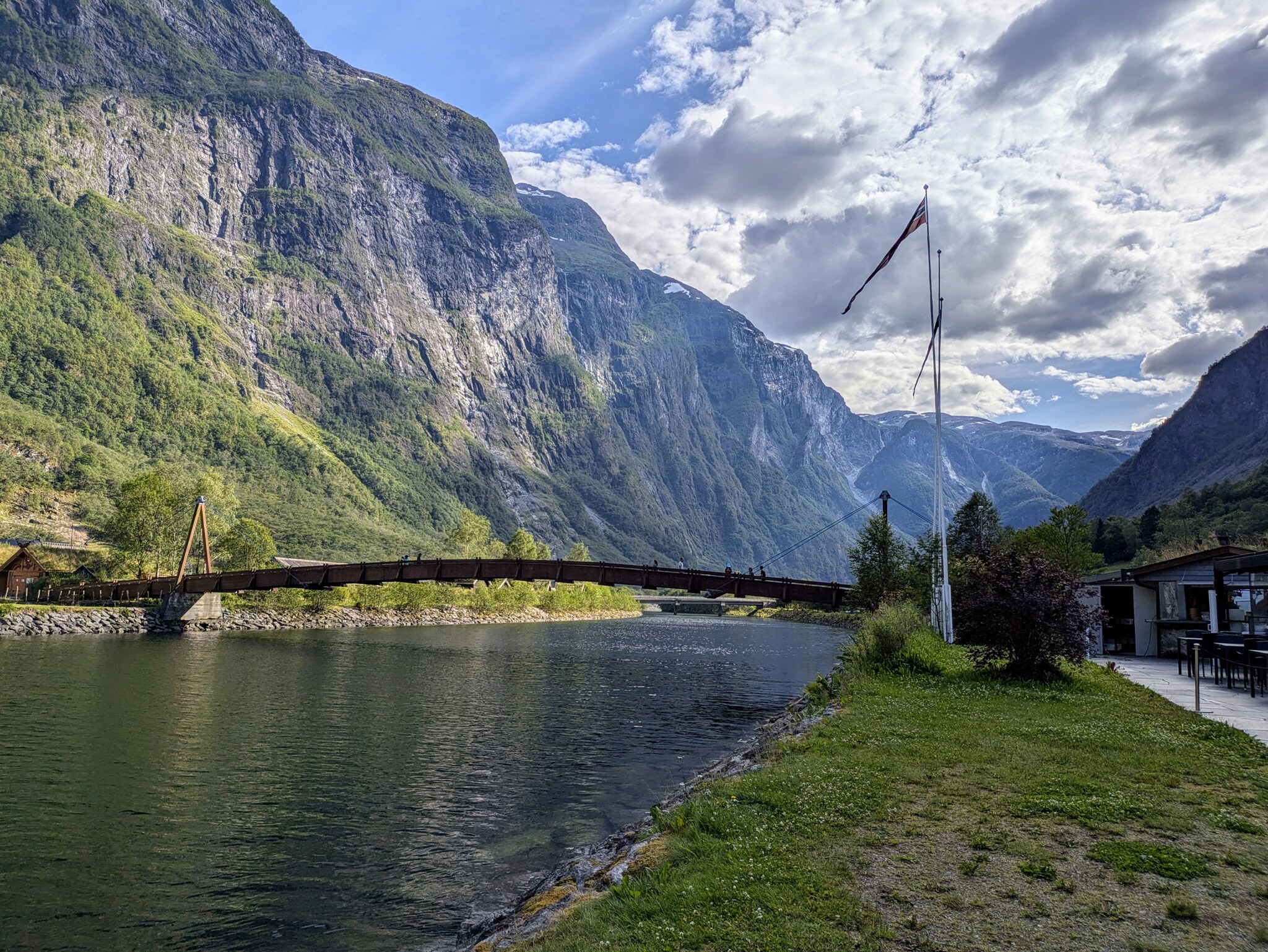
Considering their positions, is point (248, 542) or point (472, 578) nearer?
point (472, 578)

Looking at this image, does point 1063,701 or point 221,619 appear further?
point 221,619

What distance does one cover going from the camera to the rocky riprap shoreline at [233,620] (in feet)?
224

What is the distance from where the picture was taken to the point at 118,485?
142625 mm

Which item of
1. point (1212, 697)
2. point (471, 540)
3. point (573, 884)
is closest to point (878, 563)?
point (1212, 697)

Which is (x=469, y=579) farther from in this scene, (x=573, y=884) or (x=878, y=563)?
(x=573, y=884)

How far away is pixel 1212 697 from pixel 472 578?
59.0m

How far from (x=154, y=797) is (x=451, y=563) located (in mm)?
52779

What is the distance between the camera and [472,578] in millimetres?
70062

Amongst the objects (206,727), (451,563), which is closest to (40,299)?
(451,563)

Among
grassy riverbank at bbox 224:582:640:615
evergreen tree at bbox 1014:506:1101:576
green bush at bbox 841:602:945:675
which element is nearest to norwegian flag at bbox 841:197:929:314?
green bush at bbox 841:602:945:675

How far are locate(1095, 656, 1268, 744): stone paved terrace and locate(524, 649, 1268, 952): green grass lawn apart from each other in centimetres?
177

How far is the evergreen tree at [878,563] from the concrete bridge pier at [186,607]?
72.6 metres

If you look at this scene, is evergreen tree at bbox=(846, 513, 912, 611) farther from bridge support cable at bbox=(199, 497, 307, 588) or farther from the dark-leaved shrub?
bridge support cable at bbox=(199, 497, 307, 588)

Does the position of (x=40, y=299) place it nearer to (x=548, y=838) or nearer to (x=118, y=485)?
(x=118, y=485)
